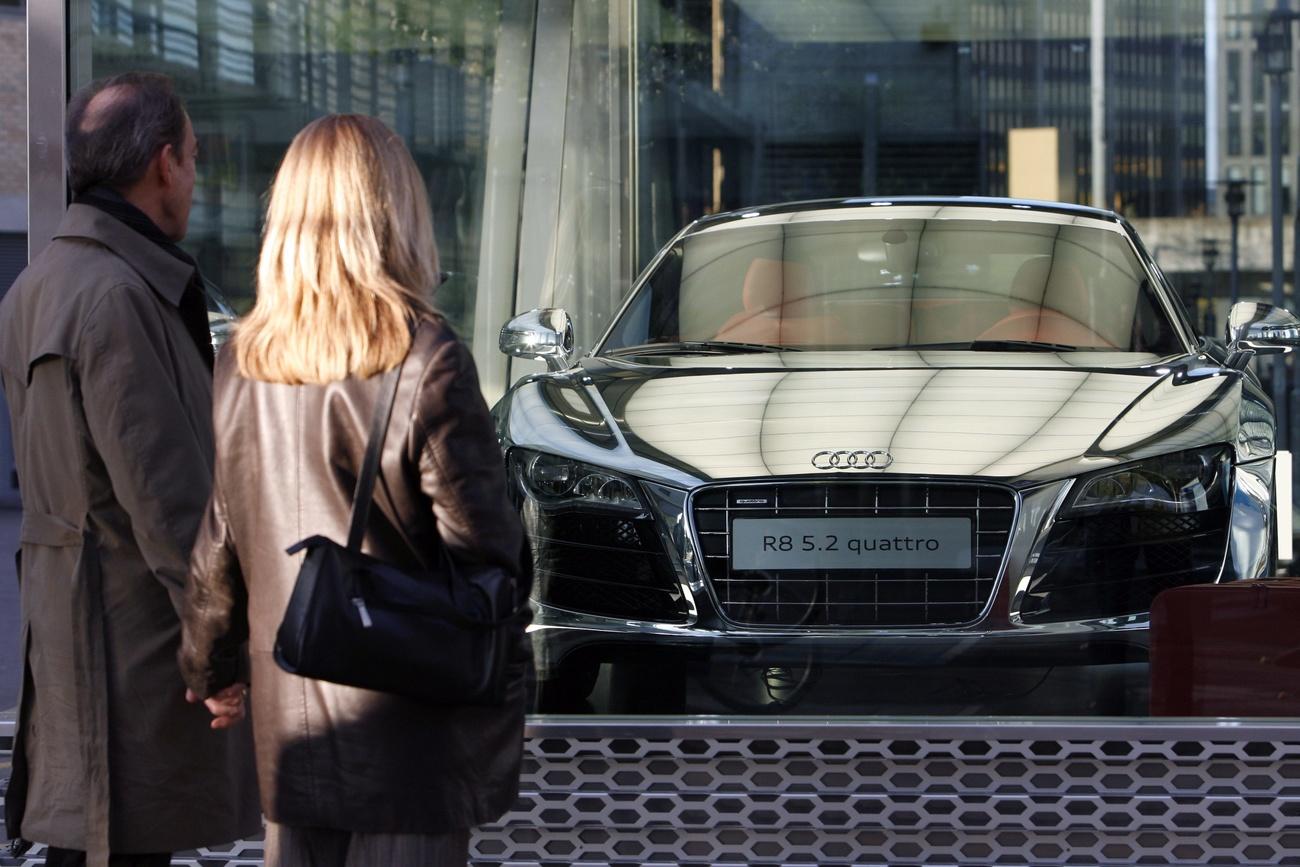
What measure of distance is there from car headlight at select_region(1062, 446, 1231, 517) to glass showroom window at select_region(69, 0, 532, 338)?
5.18ft

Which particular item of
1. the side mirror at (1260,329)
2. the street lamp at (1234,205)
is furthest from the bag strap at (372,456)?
the street lamp at (1234,205)

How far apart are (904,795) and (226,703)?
1534mm

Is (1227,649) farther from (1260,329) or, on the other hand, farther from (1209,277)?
(1209,277)

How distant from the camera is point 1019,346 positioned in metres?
4.75

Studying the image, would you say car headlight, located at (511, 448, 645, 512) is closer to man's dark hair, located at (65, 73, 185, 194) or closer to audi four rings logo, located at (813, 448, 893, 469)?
audi four rings logo, located at (813, 448, 893, 469)

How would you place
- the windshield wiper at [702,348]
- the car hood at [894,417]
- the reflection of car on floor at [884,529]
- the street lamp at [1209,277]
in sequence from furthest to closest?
the street lamp at [1209,277] < the windshield wiper at [702,348] < the car hood at [894,417] < the reflection of car on floor at [884,529]

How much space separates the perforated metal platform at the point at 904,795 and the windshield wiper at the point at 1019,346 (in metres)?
1.48

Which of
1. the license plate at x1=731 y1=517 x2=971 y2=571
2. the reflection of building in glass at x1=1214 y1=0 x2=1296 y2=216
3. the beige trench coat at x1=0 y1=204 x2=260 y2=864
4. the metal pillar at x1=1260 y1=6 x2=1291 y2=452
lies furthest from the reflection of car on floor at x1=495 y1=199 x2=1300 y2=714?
the reflection of building in glass at x1=1214 y1=0 x2=1296 y2=216

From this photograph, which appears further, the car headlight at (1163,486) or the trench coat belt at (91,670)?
the car headlight at (1163,486)

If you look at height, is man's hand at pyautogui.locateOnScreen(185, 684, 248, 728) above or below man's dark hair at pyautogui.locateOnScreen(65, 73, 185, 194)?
below

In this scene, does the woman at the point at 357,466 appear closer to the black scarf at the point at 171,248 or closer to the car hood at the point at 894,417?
the black scarf at the point at 171,248

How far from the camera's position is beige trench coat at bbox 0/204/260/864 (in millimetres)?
2607

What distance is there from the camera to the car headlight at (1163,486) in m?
3.84

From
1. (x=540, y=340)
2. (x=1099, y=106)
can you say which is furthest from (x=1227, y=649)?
(x=1099, y=106)
